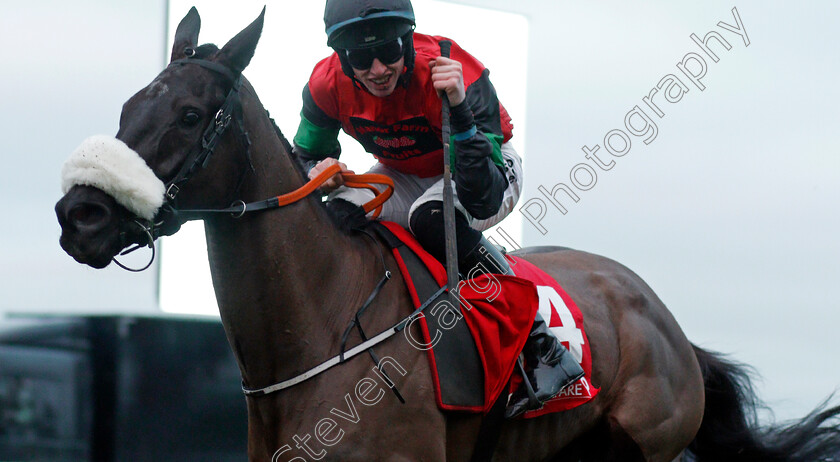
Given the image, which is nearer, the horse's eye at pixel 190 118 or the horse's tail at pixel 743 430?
the horse's eye at pixel 190 118

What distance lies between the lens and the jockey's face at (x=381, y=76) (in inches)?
84.4

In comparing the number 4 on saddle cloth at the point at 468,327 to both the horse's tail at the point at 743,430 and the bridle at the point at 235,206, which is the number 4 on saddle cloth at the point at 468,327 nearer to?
the bridle at the point at 235,206

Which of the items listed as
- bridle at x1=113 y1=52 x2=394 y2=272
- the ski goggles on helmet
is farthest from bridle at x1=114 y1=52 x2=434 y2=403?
the ski goggles on helmet

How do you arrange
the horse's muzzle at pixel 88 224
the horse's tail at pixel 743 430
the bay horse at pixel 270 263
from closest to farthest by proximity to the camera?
the horse's muzzle at pixel 88 224 → the bay horse at pixel 270 263 → the horse's tail at pixel 743 430

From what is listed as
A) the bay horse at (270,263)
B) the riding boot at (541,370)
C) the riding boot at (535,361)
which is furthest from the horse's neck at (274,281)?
the riding boot at (541,370)

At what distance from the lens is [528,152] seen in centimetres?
488

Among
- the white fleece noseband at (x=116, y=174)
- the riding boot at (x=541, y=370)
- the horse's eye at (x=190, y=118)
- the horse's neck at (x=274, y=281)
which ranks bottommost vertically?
the riding boot at (x=541, y=370)

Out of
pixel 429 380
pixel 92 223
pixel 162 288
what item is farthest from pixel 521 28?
pixel 92 223

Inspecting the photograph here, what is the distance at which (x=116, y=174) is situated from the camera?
5.47 feet

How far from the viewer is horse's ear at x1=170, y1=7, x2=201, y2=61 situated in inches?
77.8

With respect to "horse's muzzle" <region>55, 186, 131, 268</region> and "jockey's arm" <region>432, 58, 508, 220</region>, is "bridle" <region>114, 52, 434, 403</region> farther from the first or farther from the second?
"jockey's arm" <region>432, 58, 508, 220</region>

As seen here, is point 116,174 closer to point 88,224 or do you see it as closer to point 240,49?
point 88,224

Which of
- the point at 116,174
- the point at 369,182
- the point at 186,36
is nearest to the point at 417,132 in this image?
the point at 369,182

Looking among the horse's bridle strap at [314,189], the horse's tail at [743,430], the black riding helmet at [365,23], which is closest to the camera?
the horse's bridle strap at [314,189]
